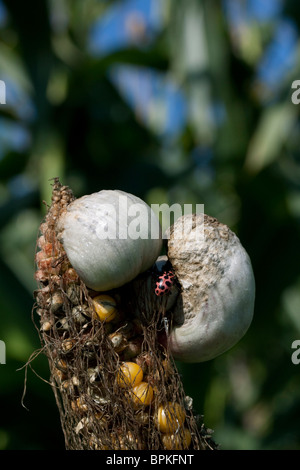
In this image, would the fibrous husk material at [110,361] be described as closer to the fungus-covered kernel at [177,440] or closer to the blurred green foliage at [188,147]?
Result: the fungus-covered kernel at [177,440]

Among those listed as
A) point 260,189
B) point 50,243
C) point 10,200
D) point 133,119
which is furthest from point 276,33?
point 50,243

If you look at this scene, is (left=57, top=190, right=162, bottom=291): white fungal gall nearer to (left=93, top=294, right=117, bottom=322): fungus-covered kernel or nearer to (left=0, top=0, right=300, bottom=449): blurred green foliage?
(left=93, top=294, right=117, bottom=322): fungus-covered kernel

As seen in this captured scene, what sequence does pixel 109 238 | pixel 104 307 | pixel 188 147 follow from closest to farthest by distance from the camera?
pixel 109 238
pixel 104 307
pixel 188 147

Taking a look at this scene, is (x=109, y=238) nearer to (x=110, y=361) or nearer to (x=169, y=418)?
(x=110, y=361)

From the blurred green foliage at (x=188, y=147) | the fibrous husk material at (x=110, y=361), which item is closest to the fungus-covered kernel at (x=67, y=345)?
the fibrous husk material at (x=110, y=361)

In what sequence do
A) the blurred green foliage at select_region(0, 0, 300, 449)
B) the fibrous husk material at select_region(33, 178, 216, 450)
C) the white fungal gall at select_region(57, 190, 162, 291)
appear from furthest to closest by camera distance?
the blurred green foliage at select_region(0, 0, 300, 449) < the fibrous husk material at select_region(33, 178, 216, 450) < the white fungal gall at select_region(57, 190, 162, 291)

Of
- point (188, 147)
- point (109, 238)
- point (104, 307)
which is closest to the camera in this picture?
point (109, 238)

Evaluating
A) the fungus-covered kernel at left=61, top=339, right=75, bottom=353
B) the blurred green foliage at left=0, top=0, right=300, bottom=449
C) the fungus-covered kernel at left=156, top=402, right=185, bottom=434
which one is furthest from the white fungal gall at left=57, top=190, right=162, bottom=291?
the blurred green foliage at left=0, top=0, right=300, bottom=449

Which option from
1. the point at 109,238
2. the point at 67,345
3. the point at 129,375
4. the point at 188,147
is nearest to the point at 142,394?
the point at 129,375
